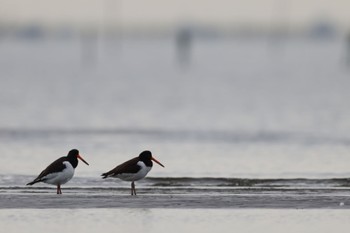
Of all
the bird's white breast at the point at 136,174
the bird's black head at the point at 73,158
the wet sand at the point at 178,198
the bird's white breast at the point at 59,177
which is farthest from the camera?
the bird's black head at the point at 73,158

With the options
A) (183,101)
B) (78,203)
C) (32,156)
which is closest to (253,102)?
(183,101)

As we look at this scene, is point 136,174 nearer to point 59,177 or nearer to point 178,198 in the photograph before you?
point 178,198

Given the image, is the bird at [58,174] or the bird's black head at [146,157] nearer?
the bird at [58,174]

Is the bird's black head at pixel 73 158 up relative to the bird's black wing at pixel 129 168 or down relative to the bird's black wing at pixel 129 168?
up

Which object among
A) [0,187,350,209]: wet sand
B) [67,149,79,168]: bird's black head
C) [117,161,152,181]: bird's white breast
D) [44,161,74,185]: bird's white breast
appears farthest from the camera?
[67,149,79,168]: bird's black head

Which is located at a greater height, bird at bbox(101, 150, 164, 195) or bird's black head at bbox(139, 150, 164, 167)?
bird's black head at bbox(139, 150, 164, 167)

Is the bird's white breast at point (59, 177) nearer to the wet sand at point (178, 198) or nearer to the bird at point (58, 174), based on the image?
the bird at point (58, 174)

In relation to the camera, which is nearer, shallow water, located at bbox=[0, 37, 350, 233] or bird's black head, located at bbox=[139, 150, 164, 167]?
shallow water, located at bbox=[0, 37, 350, 233]

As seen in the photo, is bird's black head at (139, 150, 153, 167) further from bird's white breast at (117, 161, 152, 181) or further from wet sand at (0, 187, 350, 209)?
wet sand at (0, 187, 350, 209)

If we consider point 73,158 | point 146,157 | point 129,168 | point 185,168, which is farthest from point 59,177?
point 185,168
